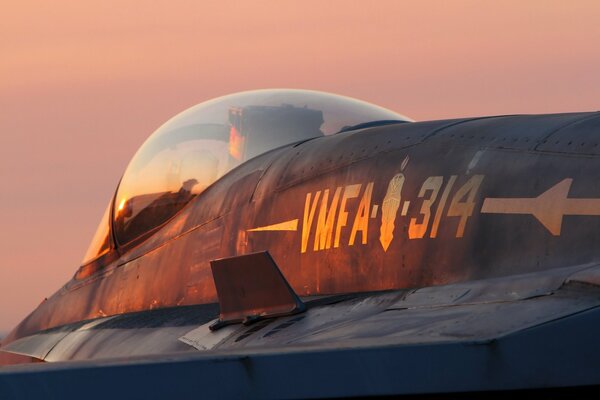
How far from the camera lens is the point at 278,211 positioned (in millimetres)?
8453

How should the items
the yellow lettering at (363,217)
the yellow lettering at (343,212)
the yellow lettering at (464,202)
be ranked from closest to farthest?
the yellow lettering at (464,202)
the yellow lettering at (363,217)
the yellow lettering at (343,212)

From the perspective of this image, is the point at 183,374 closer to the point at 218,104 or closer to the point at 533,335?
the point at 533,335

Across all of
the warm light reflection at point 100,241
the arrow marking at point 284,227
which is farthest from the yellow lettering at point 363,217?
the warm light reflection at point 100,241

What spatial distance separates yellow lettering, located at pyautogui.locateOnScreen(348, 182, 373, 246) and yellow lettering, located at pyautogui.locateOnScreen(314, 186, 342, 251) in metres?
0.25

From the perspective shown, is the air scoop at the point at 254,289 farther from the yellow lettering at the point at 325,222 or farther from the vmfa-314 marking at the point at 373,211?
the yellow lettering at the point at 325,222

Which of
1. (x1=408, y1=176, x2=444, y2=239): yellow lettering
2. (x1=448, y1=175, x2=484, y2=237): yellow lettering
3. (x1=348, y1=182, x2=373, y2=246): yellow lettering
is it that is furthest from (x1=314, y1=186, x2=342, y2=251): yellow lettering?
(x1=448, y1=175, x2=484, y2=237): yellow lettering

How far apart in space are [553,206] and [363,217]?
70.6 inches

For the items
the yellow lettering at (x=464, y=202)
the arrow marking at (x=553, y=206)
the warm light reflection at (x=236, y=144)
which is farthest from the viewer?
the warm light reflection at (x=236, y=144)

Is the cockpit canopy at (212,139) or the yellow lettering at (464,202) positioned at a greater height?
the cockpit canopy at (212,139)

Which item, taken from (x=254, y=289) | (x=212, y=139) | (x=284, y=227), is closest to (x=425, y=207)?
(x=254, y=289)

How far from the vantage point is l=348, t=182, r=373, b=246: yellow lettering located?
748 centimetres

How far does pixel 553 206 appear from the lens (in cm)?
598

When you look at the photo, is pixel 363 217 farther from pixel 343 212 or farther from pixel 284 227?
pixel 284 227

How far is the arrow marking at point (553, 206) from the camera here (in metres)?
A: 5.76
